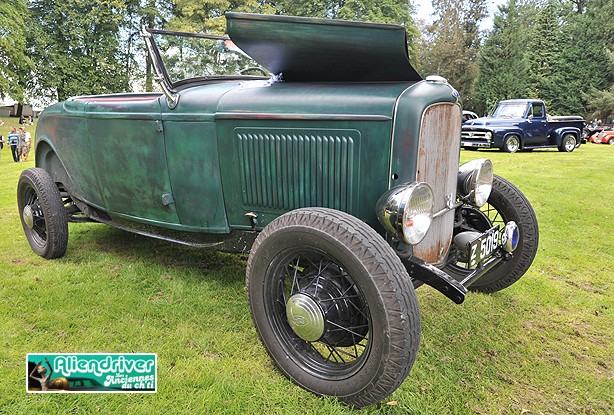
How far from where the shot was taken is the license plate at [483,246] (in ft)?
7.88

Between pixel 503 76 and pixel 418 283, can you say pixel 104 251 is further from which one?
pixel 503 76

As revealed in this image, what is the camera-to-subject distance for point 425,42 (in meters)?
40.2

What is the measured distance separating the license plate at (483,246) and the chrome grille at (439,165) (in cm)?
26

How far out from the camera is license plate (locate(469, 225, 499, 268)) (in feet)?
7.88

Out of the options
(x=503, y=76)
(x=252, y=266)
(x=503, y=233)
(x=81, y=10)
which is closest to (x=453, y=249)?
(x=503, y=233)

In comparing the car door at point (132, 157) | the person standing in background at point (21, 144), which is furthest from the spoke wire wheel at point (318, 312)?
the person standing in background at point (21, 144)

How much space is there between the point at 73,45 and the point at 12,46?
540 cm

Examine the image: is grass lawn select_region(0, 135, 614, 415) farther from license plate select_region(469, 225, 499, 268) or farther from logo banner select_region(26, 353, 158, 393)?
license plate select_region(469, 225, 499, 268)

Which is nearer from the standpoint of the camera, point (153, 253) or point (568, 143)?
point (153, 253)

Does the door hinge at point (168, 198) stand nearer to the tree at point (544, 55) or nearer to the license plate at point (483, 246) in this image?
the license plate at point (483, 246)

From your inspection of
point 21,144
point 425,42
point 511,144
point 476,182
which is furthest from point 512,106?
point 425,42

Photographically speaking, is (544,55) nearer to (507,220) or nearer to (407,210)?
(507,220)

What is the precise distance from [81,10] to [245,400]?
30.5m

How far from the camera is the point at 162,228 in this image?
3316 mm
